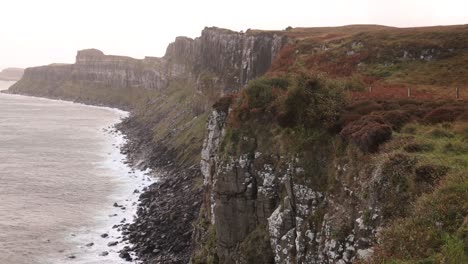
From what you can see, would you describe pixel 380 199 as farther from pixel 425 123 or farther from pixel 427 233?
pixel 425 123

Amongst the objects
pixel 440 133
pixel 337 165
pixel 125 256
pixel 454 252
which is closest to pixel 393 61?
pixel 440 133

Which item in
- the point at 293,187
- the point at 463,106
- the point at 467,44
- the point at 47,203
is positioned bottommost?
the point at 47,203

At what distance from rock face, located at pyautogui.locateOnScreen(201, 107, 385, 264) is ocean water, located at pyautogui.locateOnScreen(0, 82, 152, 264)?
718 inches

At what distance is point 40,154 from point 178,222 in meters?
56.8

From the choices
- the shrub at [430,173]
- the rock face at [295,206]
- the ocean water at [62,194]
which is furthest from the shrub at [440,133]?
Answer: the ocean water at [62,194]

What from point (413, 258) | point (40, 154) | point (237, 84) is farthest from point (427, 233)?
point (40, 154)

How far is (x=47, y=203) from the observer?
62.6 m

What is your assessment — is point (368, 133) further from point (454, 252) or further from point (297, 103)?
point (454, 252)

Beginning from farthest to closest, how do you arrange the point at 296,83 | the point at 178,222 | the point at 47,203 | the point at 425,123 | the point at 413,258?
1. the point at 47,203
2. the point at 178,222
3. the point at 296,83
4. the point at 425,123
5. the point at 413,258

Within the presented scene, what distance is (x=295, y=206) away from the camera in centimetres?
2753

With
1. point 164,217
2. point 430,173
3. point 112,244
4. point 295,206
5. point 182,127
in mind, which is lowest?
point 112,244

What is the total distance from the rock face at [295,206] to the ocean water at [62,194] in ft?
59.8

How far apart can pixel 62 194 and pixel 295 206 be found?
1961 inches

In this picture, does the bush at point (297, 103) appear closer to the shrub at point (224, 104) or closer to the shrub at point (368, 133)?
the shrub at point (368, 133)
